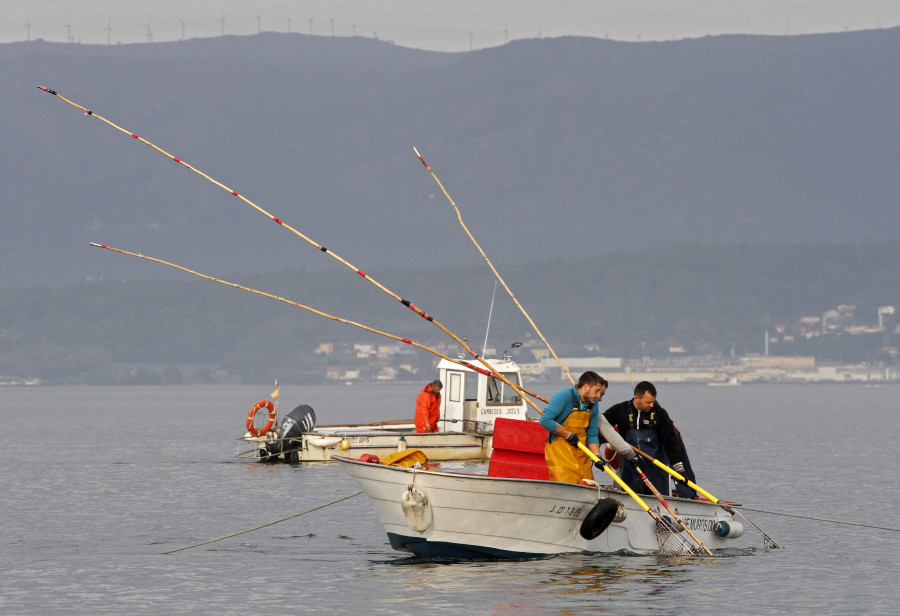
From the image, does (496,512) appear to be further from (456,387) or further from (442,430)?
(456,387)

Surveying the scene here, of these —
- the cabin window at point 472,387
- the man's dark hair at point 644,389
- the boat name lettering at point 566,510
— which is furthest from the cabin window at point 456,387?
the boat name lettering at point 566,510

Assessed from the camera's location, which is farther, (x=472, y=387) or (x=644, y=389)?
(x=472, y=387)

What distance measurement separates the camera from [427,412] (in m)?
40.5

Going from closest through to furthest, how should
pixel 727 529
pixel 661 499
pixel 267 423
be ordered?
pixel 661 499, pixel 727 529, pixel 267 423

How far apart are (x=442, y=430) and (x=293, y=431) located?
17.1 feet

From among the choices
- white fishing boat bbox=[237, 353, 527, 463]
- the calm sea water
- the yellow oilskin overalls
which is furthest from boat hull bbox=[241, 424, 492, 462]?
the yellow oilskin overalls

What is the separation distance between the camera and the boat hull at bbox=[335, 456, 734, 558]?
1959 cm

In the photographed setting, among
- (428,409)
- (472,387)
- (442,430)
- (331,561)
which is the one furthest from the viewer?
(472,387)

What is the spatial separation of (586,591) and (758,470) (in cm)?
3317

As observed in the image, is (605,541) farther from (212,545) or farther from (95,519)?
(95,519)

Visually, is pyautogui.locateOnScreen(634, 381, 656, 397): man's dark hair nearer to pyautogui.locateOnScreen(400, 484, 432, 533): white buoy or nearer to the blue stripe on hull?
the blue stripe on hull

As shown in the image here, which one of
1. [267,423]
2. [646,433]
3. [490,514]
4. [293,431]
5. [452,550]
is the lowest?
[452,550]

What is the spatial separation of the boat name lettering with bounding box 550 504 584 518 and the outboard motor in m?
23.8

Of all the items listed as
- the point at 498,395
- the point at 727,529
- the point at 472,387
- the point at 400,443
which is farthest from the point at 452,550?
the point at 472,387
